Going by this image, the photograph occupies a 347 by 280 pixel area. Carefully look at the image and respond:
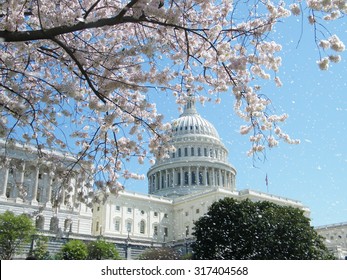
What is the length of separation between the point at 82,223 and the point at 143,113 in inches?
2250

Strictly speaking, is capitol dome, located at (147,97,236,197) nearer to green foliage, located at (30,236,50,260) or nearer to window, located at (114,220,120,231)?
window, located at (114,220,120,231)

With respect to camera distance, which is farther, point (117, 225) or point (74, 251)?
point (117, 225)

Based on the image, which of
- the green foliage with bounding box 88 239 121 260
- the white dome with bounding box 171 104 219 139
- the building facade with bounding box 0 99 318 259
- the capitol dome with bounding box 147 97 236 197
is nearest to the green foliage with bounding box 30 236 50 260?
the building facade with bounding box 0 99 318 259

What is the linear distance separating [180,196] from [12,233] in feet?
168

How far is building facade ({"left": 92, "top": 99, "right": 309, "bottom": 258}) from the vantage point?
77.4 meters

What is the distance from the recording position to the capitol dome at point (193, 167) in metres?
90.5

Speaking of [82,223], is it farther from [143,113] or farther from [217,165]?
[143,113]

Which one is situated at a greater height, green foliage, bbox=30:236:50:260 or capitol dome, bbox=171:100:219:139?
capitol dome, bbox=171:100:219:139

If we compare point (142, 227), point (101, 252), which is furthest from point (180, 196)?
point (101, 252)

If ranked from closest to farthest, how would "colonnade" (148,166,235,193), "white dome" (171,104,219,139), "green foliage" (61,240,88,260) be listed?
"green foliage" (61,240,88,260) → "colonnade" (148,166,235,193) → "white dome" (171,104,219,139)

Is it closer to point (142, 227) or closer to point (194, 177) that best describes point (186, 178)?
point (194, 177)

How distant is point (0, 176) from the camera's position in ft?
192

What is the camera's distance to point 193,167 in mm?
91125
